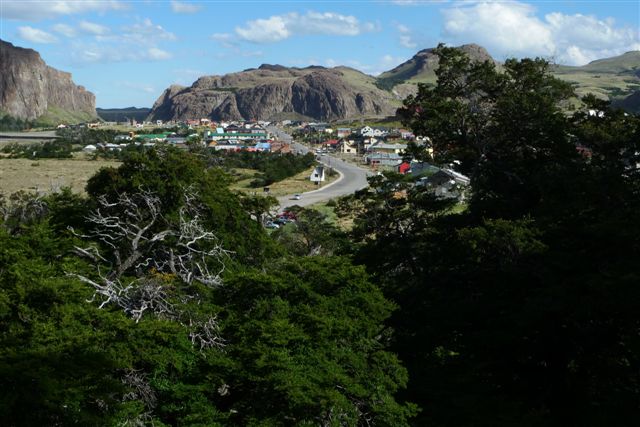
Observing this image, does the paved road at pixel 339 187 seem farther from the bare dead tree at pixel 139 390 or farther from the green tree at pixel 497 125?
the bare dead tree at pixel 139 390

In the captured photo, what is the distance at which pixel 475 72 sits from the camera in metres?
24.7

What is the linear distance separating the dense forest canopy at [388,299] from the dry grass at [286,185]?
55284 mm

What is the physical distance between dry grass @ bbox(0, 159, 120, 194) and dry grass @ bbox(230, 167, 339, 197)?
754 inches

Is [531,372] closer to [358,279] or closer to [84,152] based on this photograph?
[358,279]

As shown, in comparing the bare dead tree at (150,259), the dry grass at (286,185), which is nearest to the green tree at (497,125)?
the bare dead tree at (150,259)

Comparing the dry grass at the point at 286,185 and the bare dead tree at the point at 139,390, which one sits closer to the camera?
the bare dead tree at the point at 139,390

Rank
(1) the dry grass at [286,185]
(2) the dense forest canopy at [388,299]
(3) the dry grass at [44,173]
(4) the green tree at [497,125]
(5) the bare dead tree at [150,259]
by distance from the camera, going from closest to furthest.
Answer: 1. (2) the dense forest canopy at [388,299]
2. (5) the bare dead tree at [150,259]
3. (4) the green tree at [497,125]
4. (3) the dry grass at [44,173]
5. (1) the dry grass at [286,185]

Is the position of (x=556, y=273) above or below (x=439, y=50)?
below

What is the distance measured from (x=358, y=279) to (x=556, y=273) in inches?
184

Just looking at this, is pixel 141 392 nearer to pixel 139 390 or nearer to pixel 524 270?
pixel 139 390

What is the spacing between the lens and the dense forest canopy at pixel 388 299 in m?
13.2

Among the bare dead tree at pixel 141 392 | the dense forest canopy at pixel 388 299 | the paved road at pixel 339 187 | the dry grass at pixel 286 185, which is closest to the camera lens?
the dense forest canopy at pixel 388 299

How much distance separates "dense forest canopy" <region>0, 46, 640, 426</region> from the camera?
520 inches

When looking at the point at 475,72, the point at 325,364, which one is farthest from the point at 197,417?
the point at 475,72
